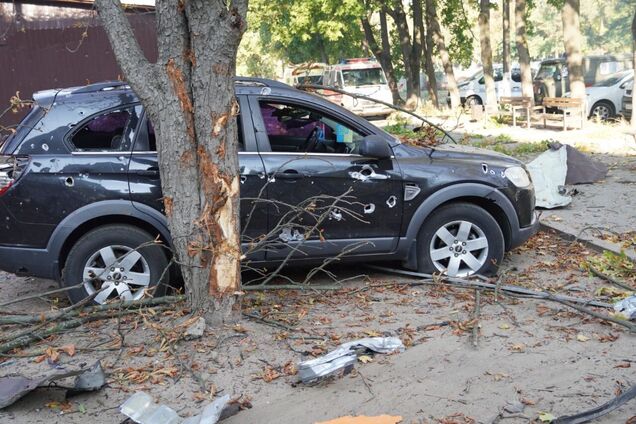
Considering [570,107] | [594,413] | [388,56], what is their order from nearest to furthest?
[594,413], [570,107], [388,56]

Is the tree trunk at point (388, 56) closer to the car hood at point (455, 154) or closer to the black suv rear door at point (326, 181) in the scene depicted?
the car hood at point (455, 154)

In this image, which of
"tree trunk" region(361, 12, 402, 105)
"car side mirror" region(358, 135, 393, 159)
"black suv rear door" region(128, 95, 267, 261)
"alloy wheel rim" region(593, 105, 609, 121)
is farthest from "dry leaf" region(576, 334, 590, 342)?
"tree trunk" region(361, 12, 402, 105)

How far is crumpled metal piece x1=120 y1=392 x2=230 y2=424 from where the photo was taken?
3775 millimetres

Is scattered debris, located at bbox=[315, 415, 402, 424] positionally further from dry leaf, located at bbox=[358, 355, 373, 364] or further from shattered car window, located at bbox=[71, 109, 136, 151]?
shattered car window, located at bbox=[71, 109, 136, 151]

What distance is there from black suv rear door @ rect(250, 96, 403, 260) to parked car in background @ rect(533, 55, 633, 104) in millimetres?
18702

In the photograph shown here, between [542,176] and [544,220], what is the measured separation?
1.25 m

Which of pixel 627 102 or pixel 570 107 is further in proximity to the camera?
pixel 627 102

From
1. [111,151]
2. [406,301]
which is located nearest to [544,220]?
[406,301]

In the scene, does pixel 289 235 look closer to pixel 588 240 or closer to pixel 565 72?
pixel 588 240

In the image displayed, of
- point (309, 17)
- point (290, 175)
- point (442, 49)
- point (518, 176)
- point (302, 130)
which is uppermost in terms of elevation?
point (309, 17)

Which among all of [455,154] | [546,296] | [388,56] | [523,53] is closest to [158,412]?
[546,296]

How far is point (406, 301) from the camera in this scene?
5.88 metres

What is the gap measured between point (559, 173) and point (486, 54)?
15.2 metres

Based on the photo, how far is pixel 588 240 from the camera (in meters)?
7.43
